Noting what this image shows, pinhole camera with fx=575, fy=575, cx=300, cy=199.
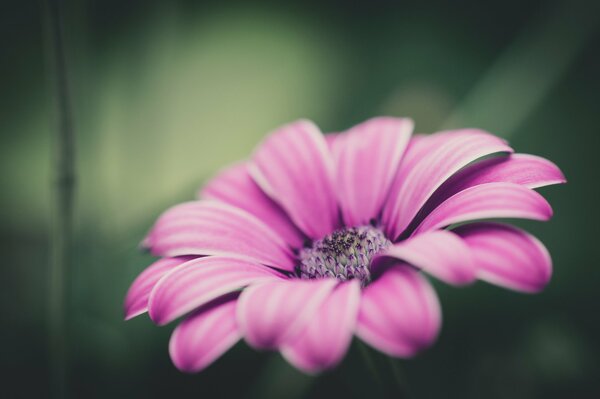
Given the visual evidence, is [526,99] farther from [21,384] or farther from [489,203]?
[21,384]

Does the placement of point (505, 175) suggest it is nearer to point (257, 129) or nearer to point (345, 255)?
point (345, 255)

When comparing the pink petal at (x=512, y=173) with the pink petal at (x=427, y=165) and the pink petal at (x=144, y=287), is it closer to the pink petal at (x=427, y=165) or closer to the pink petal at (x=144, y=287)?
the pink petal at (x=427, y=165)

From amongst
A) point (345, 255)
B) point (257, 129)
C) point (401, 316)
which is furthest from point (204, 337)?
point (257, 129)

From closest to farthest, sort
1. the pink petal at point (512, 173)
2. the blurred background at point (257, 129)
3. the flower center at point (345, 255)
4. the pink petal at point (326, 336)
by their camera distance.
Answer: the pink petal at point (326, 336) → the pink petal at point (512, 173) → the flower center at point (345, 255) → the blurred background at point (257, 129)

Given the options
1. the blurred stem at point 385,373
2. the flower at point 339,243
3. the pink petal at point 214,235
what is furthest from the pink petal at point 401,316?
the pink petal at point 214,235

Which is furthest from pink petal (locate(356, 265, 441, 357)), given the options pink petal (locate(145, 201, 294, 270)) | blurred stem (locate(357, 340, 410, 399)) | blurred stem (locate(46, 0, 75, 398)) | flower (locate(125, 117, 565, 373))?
blurred stem (locate(46, 0, 75, 398))

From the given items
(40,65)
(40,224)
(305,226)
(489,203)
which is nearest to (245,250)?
(305,226)
